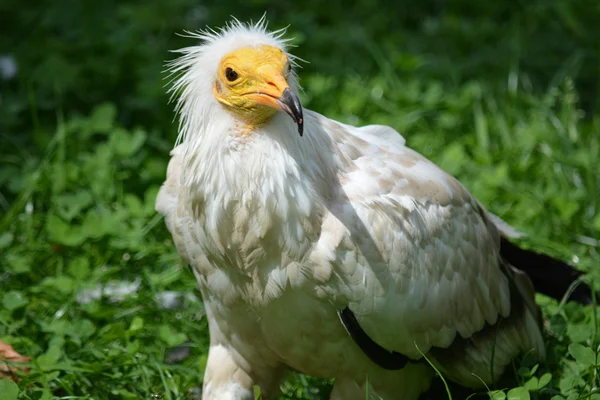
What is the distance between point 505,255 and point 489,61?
9.74ft

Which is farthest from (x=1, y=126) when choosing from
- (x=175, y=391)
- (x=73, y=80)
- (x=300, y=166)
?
(x=300, y=166)

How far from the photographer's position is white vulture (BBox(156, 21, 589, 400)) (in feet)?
10.4

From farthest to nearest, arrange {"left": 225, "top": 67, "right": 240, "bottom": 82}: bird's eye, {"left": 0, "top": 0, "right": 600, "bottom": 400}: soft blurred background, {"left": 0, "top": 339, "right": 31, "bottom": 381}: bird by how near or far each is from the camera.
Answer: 1. {"left": 0, "top": 0, "right": 600, "bottom": 400}: soft blurred background
2. {"left": 0, "top": 339, "right": 31, "bottom": 381}: bird
3. {"left": 225, "top": 67, "right": 240, "bottom": 82}: bird's eye

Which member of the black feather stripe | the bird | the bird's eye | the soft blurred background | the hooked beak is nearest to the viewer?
the hooked beak

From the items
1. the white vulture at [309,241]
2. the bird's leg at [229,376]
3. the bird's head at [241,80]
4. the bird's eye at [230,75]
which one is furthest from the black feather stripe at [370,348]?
the bird's eye at [230,75]

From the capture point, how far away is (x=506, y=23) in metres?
7.48

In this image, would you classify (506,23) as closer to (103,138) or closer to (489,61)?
(489,61)

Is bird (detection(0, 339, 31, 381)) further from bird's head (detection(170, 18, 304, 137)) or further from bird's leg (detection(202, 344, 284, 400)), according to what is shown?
bird's head (detection(170, 18, 304, 137))

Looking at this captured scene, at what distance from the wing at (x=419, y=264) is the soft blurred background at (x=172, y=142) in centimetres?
23

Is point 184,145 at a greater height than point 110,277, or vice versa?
point 184,145

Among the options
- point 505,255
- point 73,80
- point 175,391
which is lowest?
point 175,391

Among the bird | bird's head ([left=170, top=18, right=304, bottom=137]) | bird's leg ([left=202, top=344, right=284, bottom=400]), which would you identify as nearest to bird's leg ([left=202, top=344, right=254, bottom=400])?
bird's leg ([left=202, top=344, right=284, bottom=400])

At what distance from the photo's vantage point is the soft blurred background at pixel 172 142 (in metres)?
4.12

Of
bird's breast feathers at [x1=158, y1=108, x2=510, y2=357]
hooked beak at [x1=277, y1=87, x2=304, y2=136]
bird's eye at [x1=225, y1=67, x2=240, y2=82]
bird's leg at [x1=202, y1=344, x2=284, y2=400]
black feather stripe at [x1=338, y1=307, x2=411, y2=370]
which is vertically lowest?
bird's leg at [x1=202, y1=344, x2=284, y2=400]
